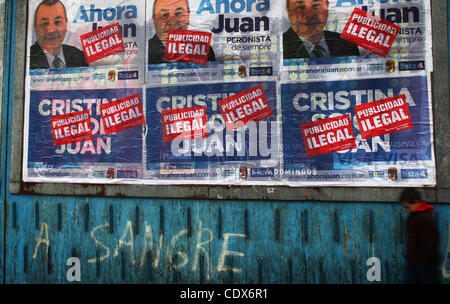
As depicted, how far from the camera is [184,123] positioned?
4.34 metres

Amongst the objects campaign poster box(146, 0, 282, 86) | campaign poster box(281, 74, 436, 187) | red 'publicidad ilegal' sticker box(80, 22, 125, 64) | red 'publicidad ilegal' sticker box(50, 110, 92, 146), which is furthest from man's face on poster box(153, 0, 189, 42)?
campaign poster box(281, 74, 436, 187)

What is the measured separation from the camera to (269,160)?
4.15 meters

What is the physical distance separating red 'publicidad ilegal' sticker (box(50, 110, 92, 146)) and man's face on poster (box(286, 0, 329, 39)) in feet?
9.71

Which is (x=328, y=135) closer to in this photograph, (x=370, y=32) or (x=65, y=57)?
(x=370, y=32)

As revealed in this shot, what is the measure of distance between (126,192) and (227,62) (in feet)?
6.93

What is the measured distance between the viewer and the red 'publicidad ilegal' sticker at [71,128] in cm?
452

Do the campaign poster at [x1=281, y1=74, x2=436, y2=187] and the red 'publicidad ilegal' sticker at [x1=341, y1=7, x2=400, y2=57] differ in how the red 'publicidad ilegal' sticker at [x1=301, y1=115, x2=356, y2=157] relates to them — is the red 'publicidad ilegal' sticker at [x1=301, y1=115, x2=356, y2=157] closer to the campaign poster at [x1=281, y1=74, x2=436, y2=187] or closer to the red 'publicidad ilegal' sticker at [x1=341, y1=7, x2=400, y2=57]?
the campaign poster at [x1=281, y1=74, x2=436, y2=187]

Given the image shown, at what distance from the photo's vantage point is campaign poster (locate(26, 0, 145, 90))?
14.7ft

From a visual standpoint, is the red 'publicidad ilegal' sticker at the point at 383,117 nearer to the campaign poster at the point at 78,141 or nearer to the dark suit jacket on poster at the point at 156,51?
the dark suit jacket on poster at the point at 156,51

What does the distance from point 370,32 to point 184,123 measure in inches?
99.6

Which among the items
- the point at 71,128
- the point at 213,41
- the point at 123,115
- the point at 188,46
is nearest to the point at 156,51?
A: the point at 188,46

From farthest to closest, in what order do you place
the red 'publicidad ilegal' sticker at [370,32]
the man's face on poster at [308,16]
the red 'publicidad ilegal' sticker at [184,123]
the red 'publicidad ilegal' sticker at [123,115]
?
the red 'publicidad ilegal' sticker at [123,115] → the red 'publicidad ilegal' sticker at [184,123] → the man's face on poster at [308,16] → the red 'publicidad ilegal' sticker at [370,32]

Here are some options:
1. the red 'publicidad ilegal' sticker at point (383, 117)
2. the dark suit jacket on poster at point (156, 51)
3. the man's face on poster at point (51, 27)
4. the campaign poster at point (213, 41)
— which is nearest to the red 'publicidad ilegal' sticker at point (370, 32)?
the red 'publicidad ilegal' sticker at point (383, 117)
